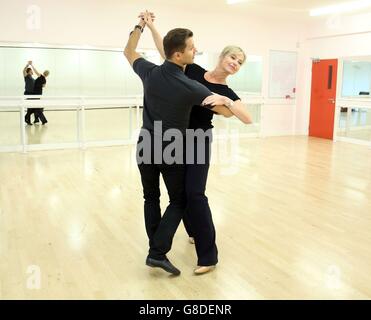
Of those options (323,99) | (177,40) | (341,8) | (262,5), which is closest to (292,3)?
(262,5)

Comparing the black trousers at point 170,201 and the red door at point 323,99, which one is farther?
the red door at point 323,99

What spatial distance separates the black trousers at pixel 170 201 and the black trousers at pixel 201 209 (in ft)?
0.18

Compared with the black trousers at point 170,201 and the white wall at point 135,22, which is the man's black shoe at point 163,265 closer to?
the black trousers at point 170,201

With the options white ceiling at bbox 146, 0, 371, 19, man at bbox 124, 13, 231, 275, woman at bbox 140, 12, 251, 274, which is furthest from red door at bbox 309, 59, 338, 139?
man at bbox 124, 13, 231, 275

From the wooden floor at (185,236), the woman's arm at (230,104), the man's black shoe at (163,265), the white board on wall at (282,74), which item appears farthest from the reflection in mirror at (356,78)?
the man's black shoe at (163,265)

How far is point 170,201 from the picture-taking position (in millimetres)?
2508

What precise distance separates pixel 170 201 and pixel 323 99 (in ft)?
24.3

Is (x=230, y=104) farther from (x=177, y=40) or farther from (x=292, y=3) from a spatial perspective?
(x=292, y=3)

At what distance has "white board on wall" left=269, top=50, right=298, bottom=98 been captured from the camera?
9.00 meters

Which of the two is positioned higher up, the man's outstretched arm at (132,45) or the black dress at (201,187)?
the man's outstretched arm at (132,45)

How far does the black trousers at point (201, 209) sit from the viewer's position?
2.42m

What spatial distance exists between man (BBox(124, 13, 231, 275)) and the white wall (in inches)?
190

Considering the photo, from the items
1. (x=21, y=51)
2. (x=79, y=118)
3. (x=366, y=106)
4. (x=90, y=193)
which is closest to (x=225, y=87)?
(x=90, y=193)

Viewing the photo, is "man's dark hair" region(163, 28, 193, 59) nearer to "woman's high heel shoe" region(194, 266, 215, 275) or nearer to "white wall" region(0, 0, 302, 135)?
"woman's high heel shoe" region(194, 266, 215, 275)
